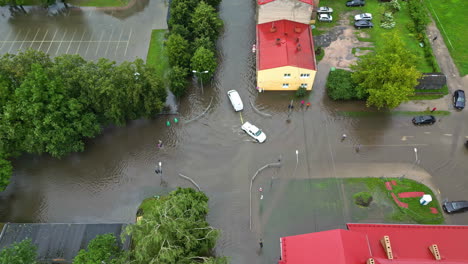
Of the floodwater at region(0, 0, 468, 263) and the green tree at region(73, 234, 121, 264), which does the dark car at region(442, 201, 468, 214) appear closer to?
the floodwater at region(0, 0, 468, 263)

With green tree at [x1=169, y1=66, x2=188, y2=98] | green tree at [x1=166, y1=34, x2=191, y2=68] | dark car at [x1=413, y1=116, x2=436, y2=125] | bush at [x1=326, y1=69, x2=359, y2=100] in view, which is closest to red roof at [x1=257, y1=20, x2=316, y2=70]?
bush at [x1=326, y1=69, x2=359, y2=100]

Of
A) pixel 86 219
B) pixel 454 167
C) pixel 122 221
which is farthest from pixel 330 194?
pixel 86 219

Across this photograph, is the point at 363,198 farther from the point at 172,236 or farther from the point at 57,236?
the point at 57,236

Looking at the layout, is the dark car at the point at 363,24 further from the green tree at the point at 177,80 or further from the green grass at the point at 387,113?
the green tree at the point at 177,80

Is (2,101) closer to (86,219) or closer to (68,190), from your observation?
(68,190)

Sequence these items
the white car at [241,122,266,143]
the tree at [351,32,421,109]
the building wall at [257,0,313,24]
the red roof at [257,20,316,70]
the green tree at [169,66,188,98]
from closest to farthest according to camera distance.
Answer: the tree at [351,32,421,109] < the white car at [241,122,266,143] < the green tree at [169,66,188,98] < the red roof at [257,20,316,70] < the building wall at [257,0,313,24]

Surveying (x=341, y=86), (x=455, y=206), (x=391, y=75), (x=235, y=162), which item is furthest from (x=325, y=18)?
(x=455, y=206)
